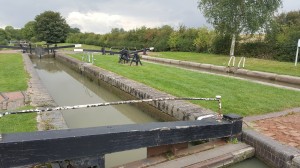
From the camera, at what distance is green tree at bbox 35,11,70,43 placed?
50.1m

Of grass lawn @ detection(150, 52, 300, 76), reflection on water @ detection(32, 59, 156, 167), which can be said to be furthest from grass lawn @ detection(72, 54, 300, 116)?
grass lawn @ detection(150, 52, 300, 76)

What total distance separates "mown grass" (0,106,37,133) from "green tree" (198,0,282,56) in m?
17.1

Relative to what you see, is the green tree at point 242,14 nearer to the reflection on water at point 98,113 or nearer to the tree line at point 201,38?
the tree line at point 201,38

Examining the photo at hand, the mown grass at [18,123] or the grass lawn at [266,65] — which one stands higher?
the grass lawn at [266,65]

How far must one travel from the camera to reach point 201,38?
2609 centimetres

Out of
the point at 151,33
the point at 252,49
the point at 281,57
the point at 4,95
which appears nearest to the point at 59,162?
the point at 4,95

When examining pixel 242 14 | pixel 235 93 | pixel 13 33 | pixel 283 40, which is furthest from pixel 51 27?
pixel 13 33

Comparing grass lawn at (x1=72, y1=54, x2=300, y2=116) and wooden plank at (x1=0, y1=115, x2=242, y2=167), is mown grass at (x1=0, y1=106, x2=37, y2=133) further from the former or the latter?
grass lawn at (x1=72, y1=54, x2=300, y2=116)

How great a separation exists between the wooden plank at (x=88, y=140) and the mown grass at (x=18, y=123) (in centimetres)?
154

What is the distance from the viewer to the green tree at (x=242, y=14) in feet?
62.2

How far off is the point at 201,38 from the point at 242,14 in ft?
22.8

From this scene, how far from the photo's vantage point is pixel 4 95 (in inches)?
260

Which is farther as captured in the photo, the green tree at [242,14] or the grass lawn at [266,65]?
the green tree at [242,14]

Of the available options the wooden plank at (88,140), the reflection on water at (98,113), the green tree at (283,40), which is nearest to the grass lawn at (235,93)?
the reflection on water at (98,113)
